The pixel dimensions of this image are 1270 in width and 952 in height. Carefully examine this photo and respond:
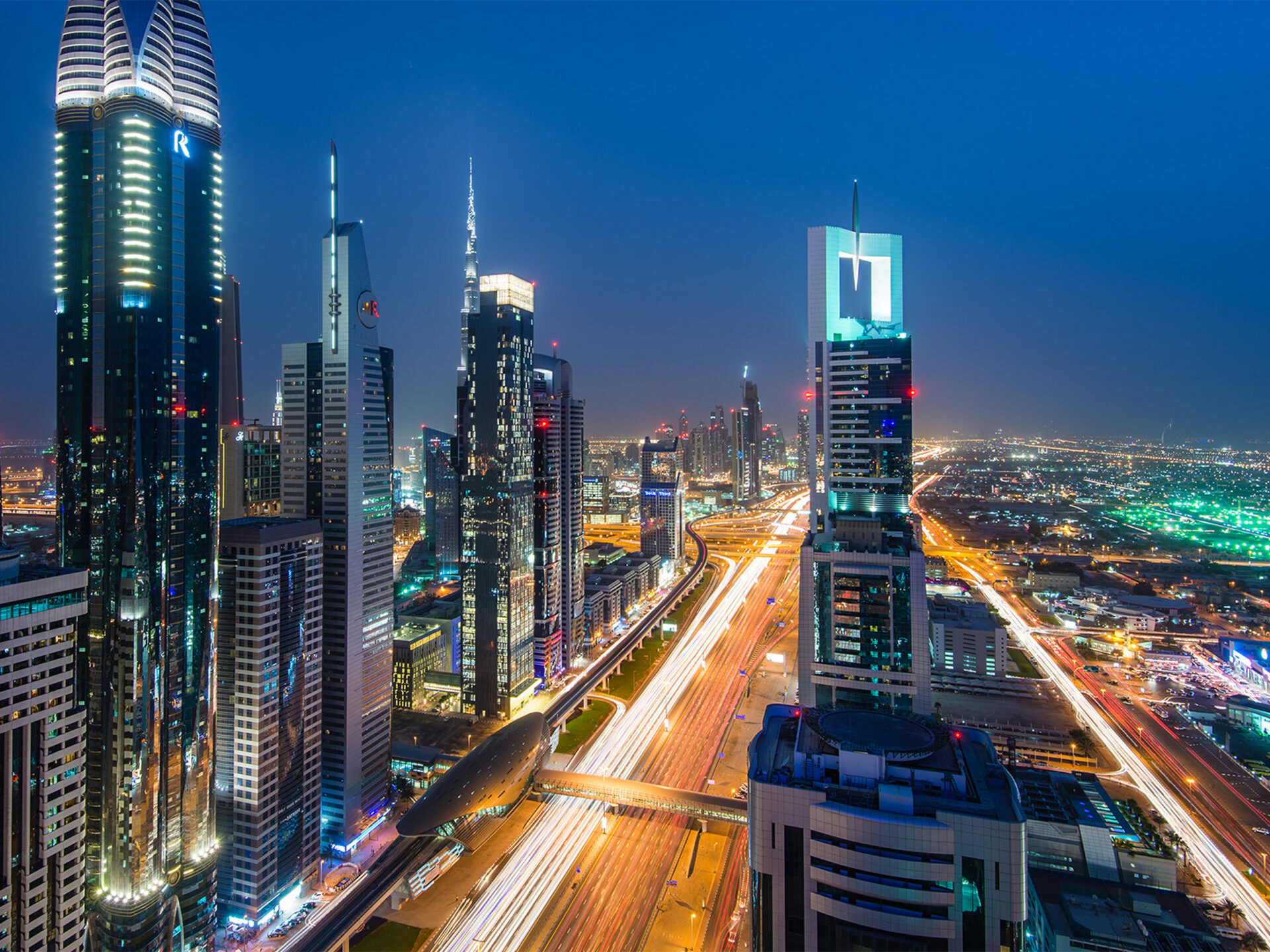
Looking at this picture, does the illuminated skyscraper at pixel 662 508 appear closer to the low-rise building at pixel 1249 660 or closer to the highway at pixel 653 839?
the highway at pixel 653 839

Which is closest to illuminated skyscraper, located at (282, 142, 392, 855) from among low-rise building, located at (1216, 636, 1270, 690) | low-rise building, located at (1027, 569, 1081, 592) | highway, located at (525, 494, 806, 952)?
highway, located at (525, 494, 806, 952)

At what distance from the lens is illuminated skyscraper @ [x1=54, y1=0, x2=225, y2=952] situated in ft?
91.5

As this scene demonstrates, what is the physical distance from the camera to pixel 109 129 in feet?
94.9

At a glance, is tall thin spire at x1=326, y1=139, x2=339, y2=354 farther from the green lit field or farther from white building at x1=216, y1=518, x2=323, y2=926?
the green lit field

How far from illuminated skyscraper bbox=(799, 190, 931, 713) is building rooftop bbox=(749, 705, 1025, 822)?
17.8m

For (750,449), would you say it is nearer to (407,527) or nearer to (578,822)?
(407,527)

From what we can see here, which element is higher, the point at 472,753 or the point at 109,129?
the point at 109,129

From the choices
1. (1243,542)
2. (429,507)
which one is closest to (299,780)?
(429,507)

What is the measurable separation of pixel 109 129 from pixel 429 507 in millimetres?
77688

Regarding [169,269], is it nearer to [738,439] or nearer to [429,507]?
[429,507]

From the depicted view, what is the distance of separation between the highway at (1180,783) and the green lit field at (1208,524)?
6477 centimetres

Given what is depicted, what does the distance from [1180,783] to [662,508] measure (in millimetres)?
69189

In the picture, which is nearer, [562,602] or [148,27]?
[148,27]

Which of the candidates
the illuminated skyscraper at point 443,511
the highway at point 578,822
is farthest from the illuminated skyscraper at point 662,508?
the illuminated skyscraper at point 443,511
